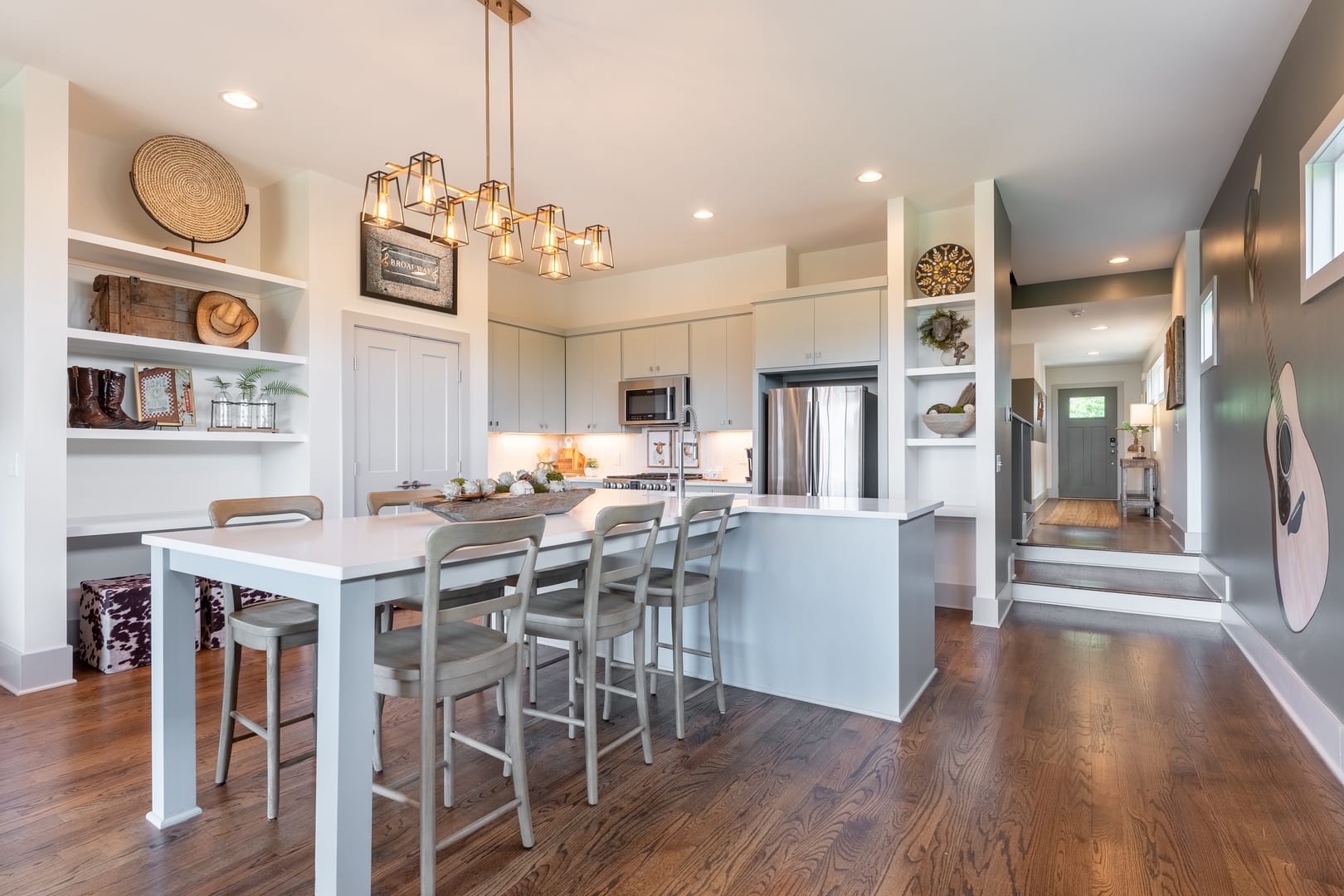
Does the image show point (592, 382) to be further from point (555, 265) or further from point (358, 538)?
point (358, 538)

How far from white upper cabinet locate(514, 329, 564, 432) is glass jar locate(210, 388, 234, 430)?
95.9 inches

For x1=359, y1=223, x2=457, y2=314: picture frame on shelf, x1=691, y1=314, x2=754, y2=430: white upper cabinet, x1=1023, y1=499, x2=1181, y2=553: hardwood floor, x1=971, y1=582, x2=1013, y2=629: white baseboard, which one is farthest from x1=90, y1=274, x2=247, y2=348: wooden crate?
x1=1023, y1=499, x2=1181, y2=553: hardwood floor

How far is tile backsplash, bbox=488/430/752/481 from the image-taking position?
629 cm

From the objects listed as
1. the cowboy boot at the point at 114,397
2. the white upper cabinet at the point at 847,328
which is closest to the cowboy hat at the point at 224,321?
the cowboy boot at the point at 114,397

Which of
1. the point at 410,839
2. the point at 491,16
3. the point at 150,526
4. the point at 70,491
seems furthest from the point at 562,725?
the point at 70,491

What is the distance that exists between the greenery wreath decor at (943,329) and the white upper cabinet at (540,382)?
3.34m

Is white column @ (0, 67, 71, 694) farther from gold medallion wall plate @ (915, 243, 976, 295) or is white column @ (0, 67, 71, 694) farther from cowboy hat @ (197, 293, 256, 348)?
gold medallion wall plate @ (915, 243, 976, 295)

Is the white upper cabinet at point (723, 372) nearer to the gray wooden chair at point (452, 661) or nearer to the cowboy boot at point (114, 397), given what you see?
the cowboy boot at point (114, 397)

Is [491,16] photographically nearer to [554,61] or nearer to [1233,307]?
[554,61]

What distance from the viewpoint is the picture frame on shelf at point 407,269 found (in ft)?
14.8

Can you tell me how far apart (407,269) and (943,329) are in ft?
11.9

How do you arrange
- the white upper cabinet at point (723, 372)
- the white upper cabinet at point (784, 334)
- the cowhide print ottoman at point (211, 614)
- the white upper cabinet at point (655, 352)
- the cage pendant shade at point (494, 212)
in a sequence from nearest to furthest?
the cage pendant shade at point (494, 212) < the cowhide print ottoman at point (211, 614) < the white upper cabinet at point (784, 334) < the white upper cabinet at point (723, 372) < the white upper cabinet at point (655, 352)

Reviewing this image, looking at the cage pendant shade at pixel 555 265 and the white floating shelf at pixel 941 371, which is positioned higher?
the cage pendant shade at pixel 555 265

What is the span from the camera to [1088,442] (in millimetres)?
12859
